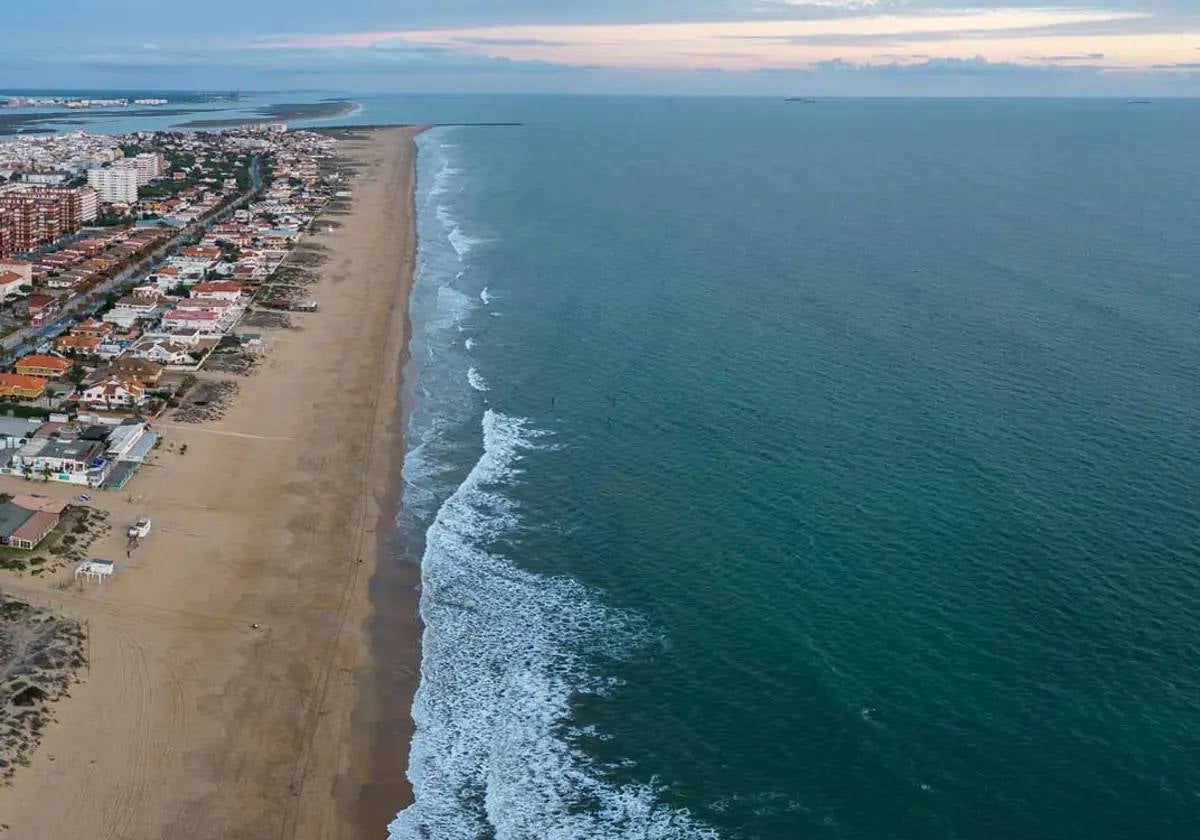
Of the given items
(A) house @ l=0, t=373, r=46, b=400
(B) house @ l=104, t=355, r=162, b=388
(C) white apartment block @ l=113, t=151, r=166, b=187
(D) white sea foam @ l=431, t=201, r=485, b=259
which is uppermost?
(C) white apartment block @ l=113, t=151, r=166, b=187

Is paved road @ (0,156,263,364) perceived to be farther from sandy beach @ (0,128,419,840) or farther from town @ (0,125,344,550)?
sandy beach @ (0,128,419,840)

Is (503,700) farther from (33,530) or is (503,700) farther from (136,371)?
(136,371)

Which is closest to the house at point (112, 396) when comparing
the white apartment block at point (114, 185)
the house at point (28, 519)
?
the house at point (28, 519)

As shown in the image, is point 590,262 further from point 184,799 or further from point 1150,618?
point 184,799

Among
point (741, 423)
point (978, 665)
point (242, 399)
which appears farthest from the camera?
point (242, 399)

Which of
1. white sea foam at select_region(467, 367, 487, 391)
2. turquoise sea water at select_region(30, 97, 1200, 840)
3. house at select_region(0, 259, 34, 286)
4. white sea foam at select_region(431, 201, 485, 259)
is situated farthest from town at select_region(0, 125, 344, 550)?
white sea foam at select_region(431, 201, 485, 259)

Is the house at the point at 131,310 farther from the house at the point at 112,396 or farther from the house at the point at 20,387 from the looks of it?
the house at the point at 112,396

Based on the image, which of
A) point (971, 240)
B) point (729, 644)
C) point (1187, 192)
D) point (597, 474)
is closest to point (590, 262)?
point (971, 240)
